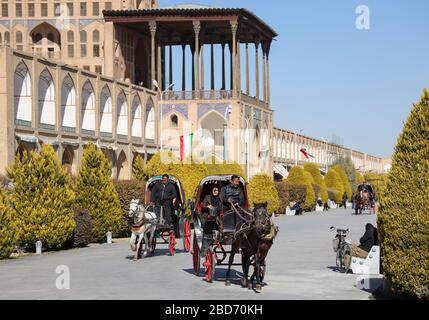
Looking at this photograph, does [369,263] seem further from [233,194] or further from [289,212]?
[289,212]

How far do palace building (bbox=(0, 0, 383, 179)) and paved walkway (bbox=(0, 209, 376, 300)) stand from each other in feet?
97.5

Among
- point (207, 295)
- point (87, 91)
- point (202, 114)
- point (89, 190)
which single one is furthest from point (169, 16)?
point (207, 295)

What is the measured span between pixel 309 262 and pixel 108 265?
456 centimetres

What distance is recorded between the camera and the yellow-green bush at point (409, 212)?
1288cm

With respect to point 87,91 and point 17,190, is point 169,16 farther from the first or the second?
point 17,190

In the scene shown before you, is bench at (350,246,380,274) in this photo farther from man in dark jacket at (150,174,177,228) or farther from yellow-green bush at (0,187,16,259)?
yellow-green bush at (0,187,16,259)

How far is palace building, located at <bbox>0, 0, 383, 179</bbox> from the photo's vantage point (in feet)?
187

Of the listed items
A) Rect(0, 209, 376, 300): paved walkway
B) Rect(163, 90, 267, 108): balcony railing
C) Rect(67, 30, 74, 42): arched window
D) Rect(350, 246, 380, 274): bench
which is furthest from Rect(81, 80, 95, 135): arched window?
Rect(350, 246, 380, 274): bench

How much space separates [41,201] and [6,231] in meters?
2.89

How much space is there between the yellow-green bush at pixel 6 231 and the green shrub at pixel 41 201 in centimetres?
199

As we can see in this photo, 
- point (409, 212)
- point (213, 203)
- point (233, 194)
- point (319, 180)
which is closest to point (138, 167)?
point (319, 180)

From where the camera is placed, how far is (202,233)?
16953mm

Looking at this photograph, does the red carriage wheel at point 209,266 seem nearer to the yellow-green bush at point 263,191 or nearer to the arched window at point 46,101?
the arched window at point 46,101

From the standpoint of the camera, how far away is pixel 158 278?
1691 centimetres
